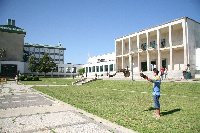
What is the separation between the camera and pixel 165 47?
33094 millimetres

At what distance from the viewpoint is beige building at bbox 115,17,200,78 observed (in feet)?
96.4

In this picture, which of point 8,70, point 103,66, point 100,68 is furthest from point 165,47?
point 8,70

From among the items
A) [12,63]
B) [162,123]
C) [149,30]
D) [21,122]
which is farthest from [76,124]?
[12,63]

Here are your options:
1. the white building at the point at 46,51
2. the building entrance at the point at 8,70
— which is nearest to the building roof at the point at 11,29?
the building entrance at the point at 8,70

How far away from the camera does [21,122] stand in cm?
676

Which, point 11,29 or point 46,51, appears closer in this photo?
point 11,29

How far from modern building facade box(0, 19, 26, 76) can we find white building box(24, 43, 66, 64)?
24.4 m

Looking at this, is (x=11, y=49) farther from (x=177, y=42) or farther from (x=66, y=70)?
(x=177, y=42)

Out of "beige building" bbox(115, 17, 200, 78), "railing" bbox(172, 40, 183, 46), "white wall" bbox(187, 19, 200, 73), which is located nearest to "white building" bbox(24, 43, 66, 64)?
"beige building" bbox(115, 17, 200, 78)

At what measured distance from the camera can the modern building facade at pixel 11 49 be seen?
69562 mm

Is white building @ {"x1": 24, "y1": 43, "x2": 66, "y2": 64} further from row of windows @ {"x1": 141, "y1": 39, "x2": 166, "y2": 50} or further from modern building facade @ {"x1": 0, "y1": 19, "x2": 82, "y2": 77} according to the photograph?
row of windows @ {"x1": 141, "y1": 39, "x2": 166, "y2": 50}

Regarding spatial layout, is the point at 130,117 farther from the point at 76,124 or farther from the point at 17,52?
the point at 17,52

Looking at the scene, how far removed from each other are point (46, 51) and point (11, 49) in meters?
32.7

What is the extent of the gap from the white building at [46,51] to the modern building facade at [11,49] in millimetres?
24418
